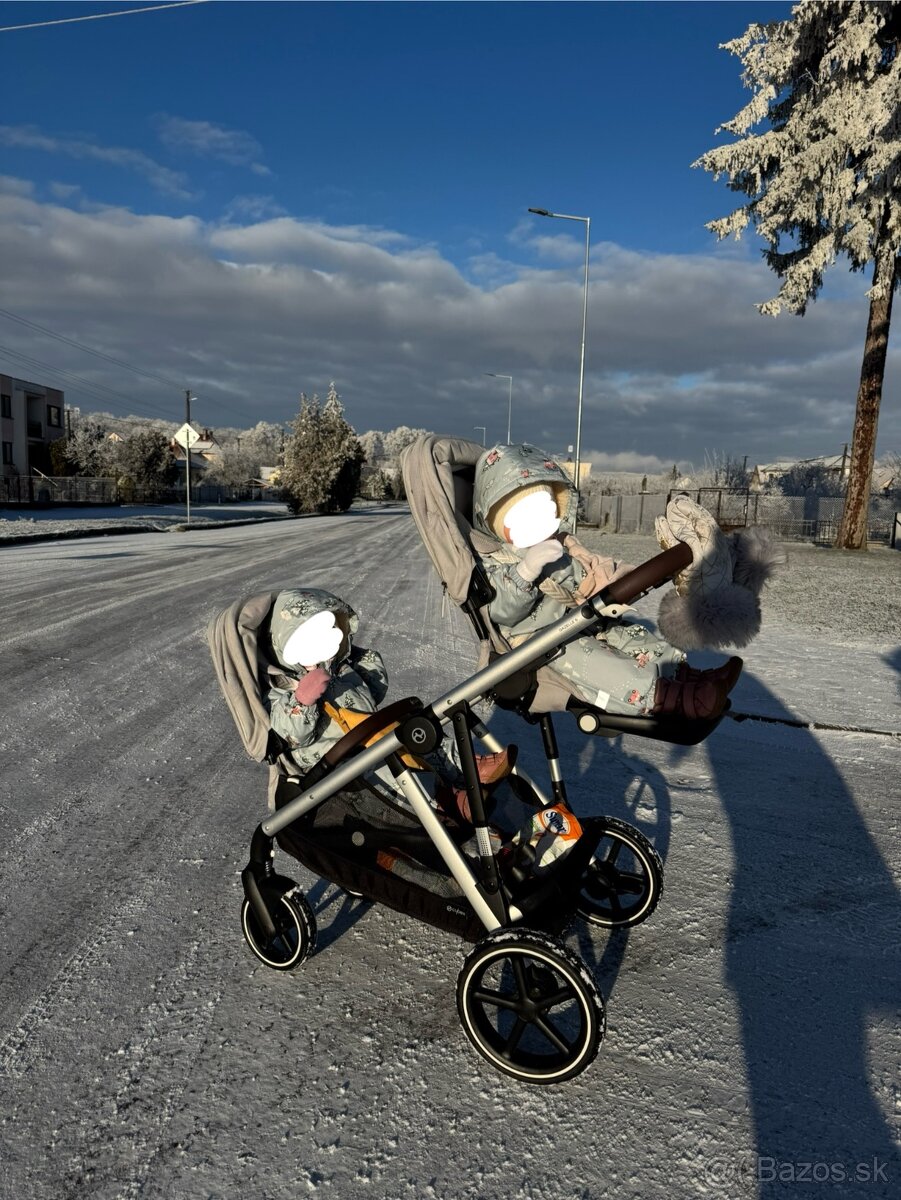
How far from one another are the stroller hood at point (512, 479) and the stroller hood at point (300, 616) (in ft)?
2.13

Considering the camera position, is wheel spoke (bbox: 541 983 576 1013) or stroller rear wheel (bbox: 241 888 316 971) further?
stroller rear wheel (bbox: 241 888 316 971)

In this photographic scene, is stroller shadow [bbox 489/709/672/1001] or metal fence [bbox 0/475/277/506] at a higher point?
metal fence [bbox 0/475/277/506]

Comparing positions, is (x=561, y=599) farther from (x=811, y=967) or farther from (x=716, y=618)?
(x=811, y=967)

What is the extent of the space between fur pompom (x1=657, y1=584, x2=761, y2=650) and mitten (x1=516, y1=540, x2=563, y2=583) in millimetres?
519

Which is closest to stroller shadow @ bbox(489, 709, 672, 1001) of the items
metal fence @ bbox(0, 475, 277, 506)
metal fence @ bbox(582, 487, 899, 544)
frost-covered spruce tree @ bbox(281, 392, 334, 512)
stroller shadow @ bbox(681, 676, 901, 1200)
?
stroller shadow @ bbox(681, 676, 901, 1200)

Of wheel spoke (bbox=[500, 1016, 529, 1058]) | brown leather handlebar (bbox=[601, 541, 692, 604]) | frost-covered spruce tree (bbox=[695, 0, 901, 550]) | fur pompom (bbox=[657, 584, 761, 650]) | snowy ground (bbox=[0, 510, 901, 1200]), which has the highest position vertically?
frost-covered spruce tree (bbox=[695, 0, 901, 550])

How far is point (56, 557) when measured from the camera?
1368cm

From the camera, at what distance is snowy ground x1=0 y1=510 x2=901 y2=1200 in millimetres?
1805

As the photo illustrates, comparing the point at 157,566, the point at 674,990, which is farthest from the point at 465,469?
the point at 157,566

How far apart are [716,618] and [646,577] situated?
21.0 inches

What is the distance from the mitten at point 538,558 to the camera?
2.27 metres

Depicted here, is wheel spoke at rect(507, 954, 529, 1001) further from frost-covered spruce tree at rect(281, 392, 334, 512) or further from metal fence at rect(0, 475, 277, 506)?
frost-covered spruce tree at rect(281, 392, 334, 512)

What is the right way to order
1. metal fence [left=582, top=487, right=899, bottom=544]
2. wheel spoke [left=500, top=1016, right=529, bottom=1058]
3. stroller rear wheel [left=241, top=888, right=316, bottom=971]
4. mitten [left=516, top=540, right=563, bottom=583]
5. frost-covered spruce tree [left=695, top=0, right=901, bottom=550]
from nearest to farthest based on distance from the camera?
wheel spoke [left=500, top=1016, right=529, bottom=1058] < mitten [left=516, top=540, right=563, bottom=583] < stroller rear wheel [left=241, top=888, right=316, bottom=971] < frost-covered spruce tree [left=695, top=0, right=901, bottom=550] < metal fence [left=582, top=487, right=899, bottom=544]

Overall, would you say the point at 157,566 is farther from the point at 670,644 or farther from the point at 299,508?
the point at 299,508
